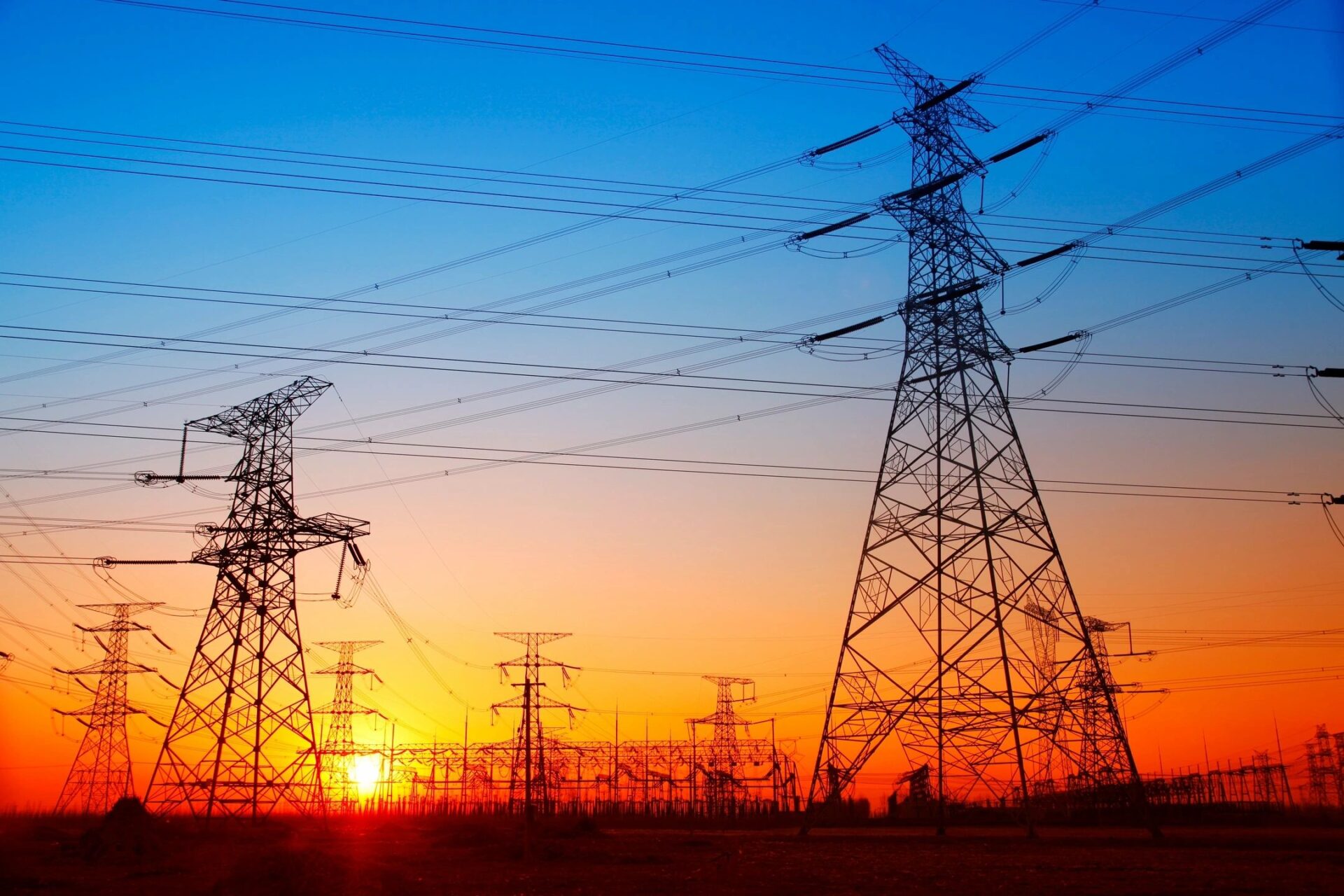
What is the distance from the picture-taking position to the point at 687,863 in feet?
117

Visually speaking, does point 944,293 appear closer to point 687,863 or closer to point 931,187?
point 931,187

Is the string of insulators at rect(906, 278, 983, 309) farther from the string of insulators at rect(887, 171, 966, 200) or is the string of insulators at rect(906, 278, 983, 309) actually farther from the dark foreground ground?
the dark foreground ground

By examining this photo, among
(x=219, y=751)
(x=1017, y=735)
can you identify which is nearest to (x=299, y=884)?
(x=219, y=751)

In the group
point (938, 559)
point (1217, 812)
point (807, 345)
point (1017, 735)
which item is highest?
point (807, 345)

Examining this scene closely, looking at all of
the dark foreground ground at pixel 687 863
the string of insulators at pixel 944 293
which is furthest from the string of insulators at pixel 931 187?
the dark foreground ground at pixel 687 863

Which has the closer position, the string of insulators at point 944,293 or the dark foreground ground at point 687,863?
the dark foreground ground at point 687,863

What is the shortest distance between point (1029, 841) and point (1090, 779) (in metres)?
4.91

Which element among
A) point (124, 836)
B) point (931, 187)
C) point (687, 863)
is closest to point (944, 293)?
point (931, 187)

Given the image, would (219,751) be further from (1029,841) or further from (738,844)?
(1029,841)

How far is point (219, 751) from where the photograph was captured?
41094mm

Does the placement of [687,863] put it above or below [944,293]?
below

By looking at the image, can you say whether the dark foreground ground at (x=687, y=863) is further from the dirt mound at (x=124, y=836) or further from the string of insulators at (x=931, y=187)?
the string of insulators at (x=931, y=187)

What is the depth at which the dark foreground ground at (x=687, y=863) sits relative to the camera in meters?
26.0

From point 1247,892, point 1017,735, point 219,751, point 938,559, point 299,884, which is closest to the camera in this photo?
→ point 1247,892
